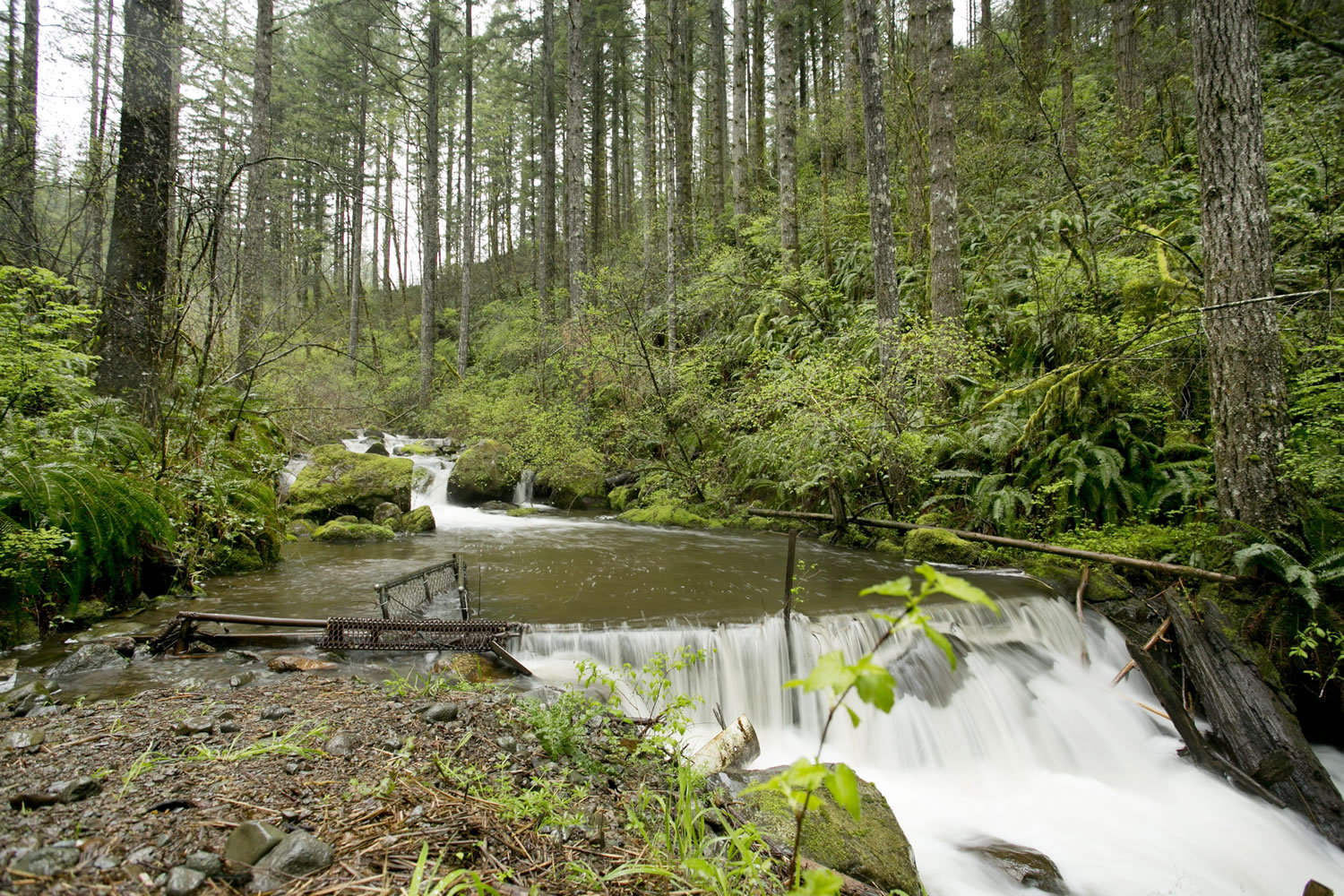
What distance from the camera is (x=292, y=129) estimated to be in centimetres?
2681

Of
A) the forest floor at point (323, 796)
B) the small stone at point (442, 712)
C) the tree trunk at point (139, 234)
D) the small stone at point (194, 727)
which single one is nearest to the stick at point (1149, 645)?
the forest floor at point (323, 796)

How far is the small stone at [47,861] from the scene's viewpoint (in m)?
1.77

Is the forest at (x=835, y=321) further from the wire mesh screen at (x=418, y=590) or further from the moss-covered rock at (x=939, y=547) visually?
the wire mesh screen at (x=418, y=590)

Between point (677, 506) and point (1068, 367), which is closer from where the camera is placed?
point (1068, 367)

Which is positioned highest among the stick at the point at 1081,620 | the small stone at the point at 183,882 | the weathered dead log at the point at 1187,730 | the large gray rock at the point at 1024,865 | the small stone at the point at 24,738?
the small stone at the point at 24,738

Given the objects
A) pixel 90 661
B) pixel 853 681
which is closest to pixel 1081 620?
pixel 853 681

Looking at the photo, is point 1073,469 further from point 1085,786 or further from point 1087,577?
point 1085,786

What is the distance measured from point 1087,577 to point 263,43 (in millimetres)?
18170

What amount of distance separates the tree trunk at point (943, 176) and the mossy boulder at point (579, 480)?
821 centimetres

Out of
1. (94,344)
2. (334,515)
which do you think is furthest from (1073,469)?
(334,515)

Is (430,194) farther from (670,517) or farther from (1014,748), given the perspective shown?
(1014,748)

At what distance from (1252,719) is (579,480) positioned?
1220 cm

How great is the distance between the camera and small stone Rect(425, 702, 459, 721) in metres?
3.38

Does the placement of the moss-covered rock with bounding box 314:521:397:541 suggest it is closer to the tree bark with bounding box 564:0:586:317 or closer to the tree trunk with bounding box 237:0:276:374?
the tree trunk with bounding box 237:0:276:374
